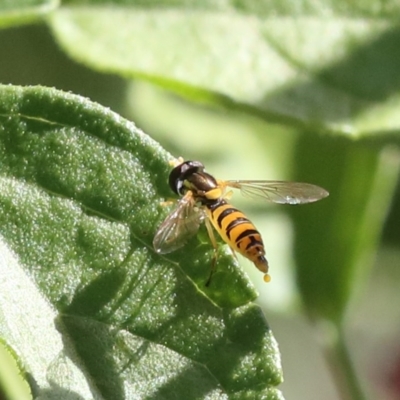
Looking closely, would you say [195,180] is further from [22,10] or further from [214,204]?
[22,10]

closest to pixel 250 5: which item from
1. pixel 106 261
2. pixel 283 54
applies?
pixel 283 54

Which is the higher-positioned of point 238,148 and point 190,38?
point 238,148

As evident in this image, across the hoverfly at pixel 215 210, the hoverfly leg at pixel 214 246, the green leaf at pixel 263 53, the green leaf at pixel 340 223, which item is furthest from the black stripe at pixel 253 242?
the green leaf at pixel 340 223

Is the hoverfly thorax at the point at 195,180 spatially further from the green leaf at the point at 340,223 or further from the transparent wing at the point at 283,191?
the green leaf at the point at 340,223

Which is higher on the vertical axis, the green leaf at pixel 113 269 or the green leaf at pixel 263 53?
the green leaf at pixel 263 53

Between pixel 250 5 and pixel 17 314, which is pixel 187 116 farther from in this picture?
pixel 17 314

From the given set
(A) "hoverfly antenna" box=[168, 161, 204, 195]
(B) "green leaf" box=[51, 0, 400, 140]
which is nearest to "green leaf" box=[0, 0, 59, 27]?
(B) "green leaf" box=[51, 0, 400, 140]

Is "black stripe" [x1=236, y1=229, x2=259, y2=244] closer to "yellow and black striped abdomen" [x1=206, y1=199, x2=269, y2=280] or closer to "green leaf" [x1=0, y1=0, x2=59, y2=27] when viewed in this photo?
"yellow and black striped abdomen" [x1=206, y1=199, x2=269, y2=280]
